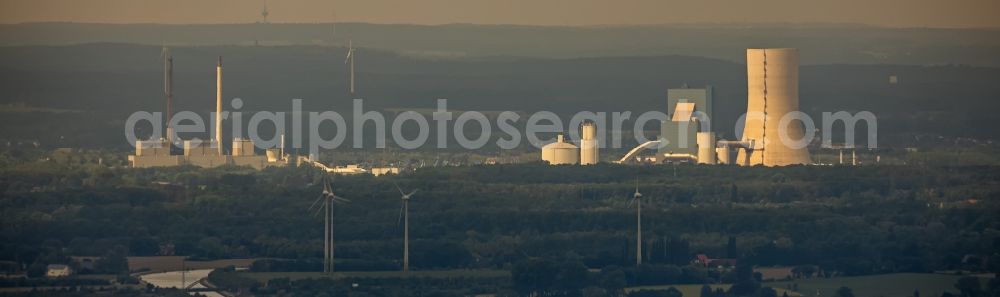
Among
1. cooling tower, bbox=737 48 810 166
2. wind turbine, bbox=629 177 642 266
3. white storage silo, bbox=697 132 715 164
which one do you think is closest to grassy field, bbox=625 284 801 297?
wind turbine, bbox=629 177 642 266

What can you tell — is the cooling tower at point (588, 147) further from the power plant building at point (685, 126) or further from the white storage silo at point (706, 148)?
the white storage silo at point (706, 148)

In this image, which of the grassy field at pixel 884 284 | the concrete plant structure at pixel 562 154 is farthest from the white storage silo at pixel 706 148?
the grassy field at pixel 884 284

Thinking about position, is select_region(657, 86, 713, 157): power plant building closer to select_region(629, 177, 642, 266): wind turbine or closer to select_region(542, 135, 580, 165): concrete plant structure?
select_region(542, 135, 580, 165): concrete plant structure

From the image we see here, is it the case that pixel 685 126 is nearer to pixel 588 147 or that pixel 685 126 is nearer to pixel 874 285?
pixel 588 147

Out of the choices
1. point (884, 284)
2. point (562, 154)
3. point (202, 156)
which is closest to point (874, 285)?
point (884, 284)

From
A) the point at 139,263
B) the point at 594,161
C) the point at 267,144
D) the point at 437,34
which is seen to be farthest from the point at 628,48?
the point at 139,263

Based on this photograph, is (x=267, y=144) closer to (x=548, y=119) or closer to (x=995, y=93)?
A: (x=548, y=119)
